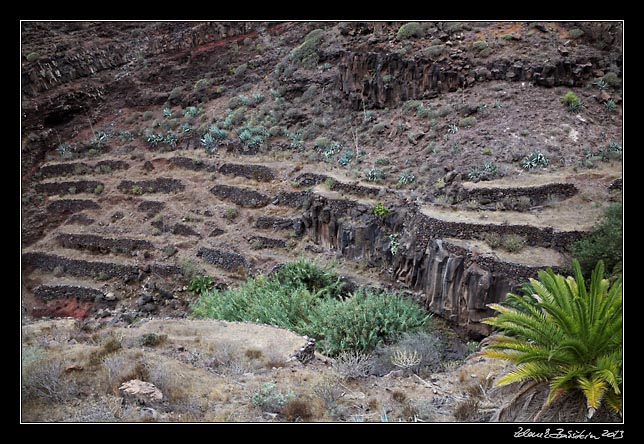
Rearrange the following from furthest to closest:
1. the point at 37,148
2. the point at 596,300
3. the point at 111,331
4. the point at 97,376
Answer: the point at 37,148 < the point at 111,331 < the point at 97,376 < the point at 596,300

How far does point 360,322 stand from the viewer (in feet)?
48.6

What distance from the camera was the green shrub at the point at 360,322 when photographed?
14414 millimetres

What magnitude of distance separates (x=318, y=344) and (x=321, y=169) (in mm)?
12285

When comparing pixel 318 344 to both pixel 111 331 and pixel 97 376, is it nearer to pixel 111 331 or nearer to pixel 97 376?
pixel 111 331

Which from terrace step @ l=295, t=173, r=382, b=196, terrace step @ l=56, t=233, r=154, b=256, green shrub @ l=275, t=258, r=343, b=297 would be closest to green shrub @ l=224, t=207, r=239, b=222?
terrace step @ l=295, t=173, r=382, b=196

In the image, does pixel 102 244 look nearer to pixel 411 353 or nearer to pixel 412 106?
pixel 412 106

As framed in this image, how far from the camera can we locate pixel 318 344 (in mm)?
14586

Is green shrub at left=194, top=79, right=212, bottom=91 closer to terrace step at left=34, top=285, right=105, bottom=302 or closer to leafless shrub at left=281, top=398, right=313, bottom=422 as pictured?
terrace step at left=34, top=285, right=105, bottom=302

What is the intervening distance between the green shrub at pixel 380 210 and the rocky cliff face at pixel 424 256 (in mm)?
162

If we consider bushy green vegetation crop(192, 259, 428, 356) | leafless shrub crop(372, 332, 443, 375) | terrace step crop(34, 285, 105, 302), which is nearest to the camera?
leafless shrub crop(372, 332, 443, 375)

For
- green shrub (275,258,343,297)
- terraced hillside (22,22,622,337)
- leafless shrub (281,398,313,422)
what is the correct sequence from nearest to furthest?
leafless shrub (281,398,313,422)
terraced hillside (22,22,622,337)
green shrub (275,258,343,297)

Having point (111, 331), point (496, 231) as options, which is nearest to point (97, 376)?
point (111, 331)

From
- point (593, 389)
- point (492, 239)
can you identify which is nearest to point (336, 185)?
point (492, 239)

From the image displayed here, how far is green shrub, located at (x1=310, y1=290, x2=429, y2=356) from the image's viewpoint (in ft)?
47.3
